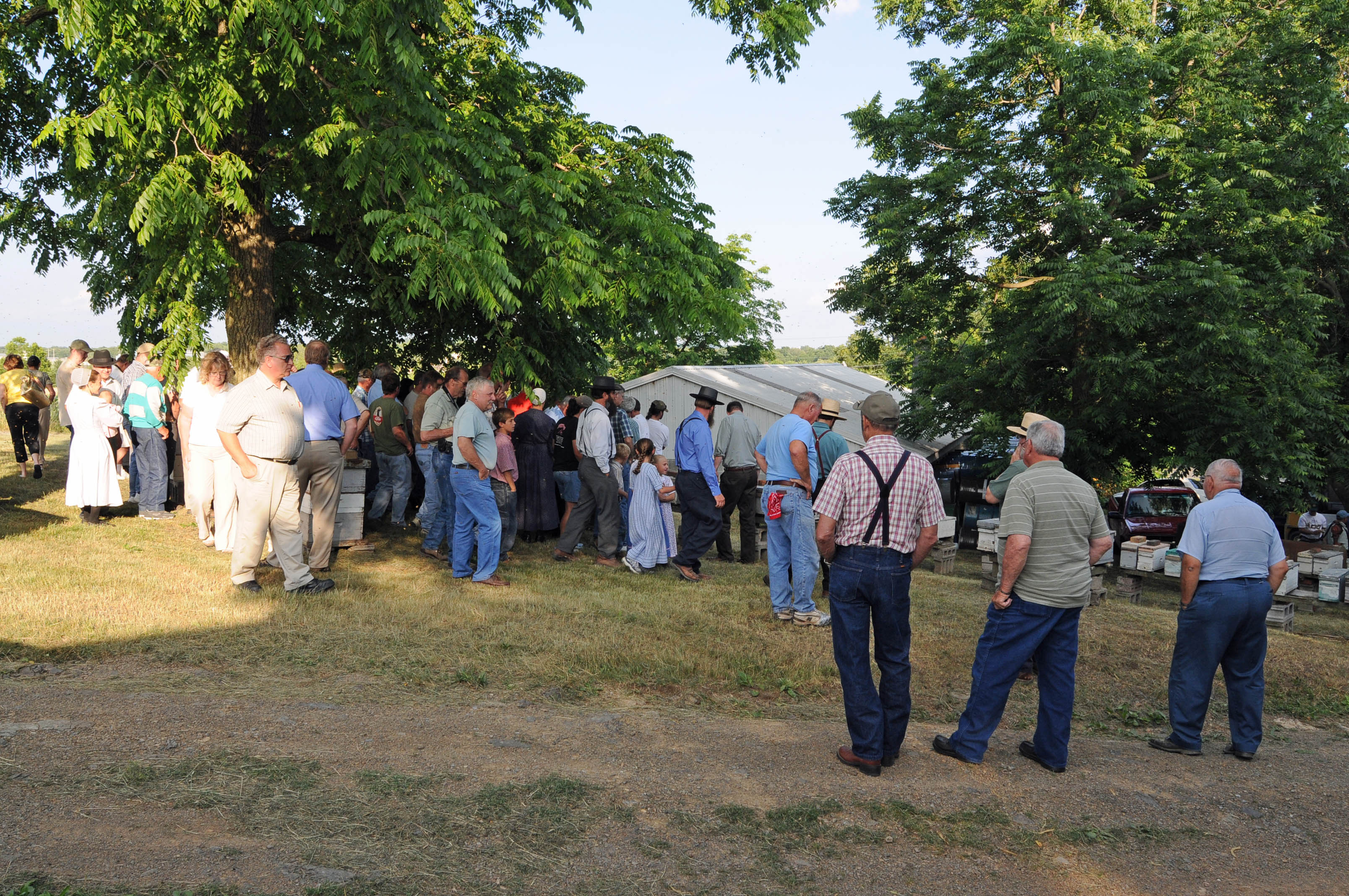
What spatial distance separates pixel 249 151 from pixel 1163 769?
9.91 metres

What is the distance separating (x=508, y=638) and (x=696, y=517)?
3289mm

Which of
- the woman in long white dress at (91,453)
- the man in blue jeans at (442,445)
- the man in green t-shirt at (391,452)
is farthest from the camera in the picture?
the man in green t-shirt at (391,452)

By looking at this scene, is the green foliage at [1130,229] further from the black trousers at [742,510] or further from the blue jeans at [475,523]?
the blue jeans at [475,523]

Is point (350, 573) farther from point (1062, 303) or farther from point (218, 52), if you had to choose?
point (1062, 303)

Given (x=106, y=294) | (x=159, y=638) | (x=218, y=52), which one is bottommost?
(x=159, y=638)

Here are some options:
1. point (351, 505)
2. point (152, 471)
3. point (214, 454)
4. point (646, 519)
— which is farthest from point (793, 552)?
point (152, 471)

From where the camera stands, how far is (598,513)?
33.3 ft

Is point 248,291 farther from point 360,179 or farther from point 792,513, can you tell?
point 792,513

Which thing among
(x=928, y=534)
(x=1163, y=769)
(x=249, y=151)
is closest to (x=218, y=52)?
(x=249, y=151)

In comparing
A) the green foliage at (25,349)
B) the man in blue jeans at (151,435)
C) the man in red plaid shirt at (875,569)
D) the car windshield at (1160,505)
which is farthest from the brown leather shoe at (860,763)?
the green foliage at (25,349)

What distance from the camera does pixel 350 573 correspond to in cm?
857

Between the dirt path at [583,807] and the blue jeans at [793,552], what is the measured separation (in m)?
2.30

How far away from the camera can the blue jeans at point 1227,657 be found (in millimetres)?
5637

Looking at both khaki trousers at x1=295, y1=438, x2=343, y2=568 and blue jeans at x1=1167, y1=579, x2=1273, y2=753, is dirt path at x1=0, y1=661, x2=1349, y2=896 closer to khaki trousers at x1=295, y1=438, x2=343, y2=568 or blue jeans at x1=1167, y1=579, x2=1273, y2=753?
blue jeans at x1=1167, y1=579, x2=1273, y2=753
